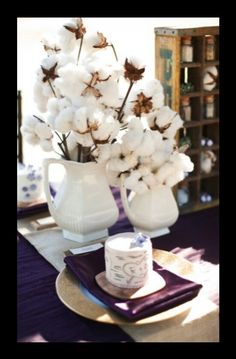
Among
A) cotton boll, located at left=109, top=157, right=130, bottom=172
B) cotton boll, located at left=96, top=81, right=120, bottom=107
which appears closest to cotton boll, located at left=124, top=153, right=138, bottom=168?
cotton boll, located at left=109, top=157, right=130, bottom=172

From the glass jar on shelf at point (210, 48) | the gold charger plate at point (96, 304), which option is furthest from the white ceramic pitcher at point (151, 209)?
the glass jar on shelf at point (210, 48)

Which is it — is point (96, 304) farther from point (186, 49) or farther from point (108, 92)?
point (186, 49)

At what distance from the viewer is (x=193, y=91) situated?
1163 mm

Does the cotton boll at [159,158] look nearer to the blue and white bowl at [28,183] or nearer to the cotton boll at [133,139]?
the cotton boll at [133,139]

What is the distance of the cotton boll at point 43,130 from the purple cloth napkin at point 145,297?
233 mm

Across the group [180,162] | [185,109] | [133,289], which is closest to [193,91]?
[185,109]

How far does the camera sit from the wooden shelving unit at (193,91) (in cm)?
111

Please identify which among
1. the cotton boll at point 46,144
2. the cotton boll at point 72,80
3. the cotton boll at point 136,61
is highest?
the cotton boll at point 136,61

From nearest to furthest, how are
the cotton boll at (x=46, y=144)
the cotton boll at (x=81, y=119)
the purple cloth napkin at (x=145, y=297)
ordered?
1. the purple cloth napkin at (x=145, y=297)
2. the cotton boll at (x=81, y=119)
3. the cotton boll at (x=46, y=144)

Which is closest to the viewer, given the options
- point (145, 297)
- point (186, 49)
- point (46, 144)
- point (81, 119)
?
point (145, 297)

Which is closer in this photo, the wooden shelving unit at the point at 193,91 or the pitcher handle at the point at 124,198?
the pitcher handle at the point at 124,198

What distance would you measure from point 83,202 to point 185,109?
0.34 meters

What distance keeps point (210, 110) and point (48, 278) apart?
1.79 ft
